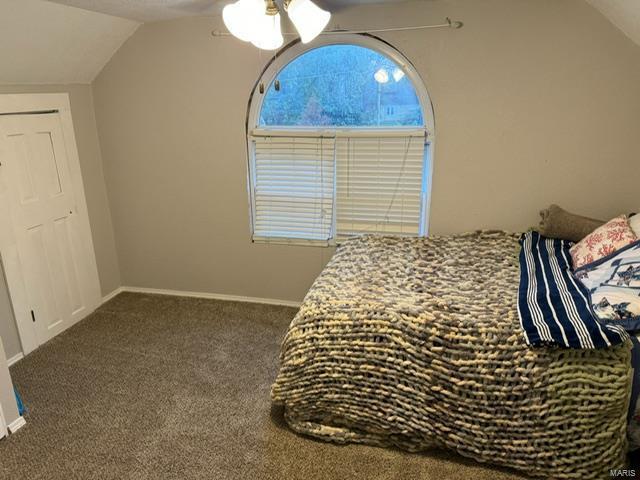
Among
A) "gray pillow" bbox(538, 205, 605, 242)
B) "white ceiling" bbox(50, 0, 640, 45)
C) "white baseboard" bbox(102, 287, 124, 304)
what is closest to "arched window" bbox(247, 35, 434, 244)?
"white ceiling" bbox(50, 0, 640, 45)

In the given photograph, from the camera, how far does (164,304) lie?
11.6 ft

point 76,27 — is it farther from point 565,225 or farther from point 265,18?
point 565,225

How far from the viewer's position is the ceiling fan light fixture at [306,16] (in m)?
1.93

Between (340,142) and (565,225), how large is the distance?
5.07ft

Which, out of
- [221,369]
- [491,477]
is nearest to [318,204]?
[221,369]

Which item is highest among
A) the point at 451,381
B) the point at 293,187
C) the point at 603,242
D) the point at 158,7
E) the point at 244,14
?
the point at 158,7

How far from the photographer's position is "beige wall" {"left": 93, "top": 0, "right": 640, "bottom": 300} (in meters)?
2.62

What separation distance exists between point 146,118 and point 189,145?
0.39m

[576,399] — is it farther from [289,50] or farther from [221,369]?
[289,50]

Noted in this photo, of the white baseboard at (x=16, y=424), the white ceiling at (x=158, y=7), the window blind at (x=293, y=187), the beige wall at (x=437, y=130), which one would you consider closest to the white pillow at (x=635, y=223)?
the beige wall at (x=437, y=130)

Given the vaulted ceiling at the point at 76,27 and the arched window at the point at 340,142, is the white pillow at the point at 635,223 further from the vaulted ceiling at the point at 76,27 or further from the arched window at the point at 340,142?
the arched window at the point at 340,142

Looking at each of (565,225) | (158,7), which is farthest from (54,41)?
(565,225)

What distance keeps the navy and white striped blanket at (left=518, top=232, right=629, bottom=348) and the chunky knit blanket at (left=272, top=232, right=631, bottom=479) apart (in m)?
0.06

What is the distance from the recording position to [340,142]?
10.2 feet
